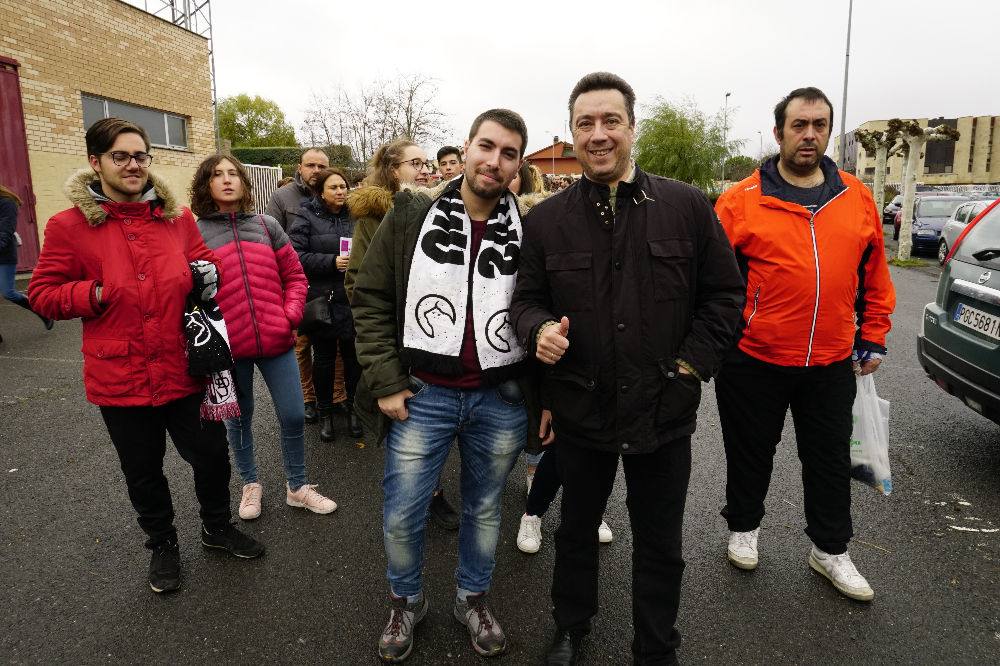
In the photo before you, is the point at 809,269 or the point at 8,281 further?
the point at 8,281

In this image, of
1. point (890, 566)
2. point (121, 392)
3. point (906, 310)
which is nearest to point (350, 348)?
point (121, 392)

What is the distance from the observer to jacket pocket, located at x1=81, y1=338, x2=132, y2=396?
2.61m

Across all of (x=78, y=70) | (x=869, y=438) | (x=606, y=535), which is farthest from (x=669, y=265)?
(x=78, y=70)

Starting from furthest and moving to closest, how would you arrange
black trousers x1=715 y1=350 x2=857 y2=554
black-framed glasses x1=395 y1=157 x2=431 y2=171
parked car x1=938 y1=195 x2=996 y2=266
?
parked car x1=938 y1=195 x2=996 y2=266
black-framed glasses x1=395 y1=157 x2=431 y2=171
black trousers x1=715 y1=350 x2=857 y2=554

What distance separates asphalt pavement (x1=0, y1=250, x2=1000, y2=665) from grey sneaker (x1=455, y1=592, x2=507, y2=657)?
6 centimetres

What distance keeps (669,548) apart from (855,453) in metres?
1.39

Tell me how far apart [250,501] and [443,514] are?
1.12 meters

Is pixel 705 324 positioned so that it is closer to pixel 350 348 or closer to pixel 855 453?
pixel 855 453

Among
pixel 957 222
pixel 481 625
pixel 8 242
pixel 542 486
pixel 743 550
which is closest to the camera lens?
pixel 481 625

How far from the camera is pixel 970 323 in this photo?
3.84 meters

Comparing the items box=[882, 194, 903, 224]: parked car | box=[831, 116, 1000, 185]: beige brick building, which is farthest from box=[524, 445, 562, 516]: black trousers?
box=[831, 116, 1000, 185]: beige brick building

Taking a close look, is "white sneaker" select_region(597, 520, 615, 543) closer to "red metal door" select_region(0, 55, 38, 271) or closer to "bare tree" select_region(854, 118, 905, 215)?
"red metal door" select_region(0, 55, 38, 271)

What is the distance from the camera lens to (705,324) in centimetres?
204

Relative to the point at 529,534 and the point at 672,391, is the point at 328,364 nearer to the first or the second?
the point at 529,534
